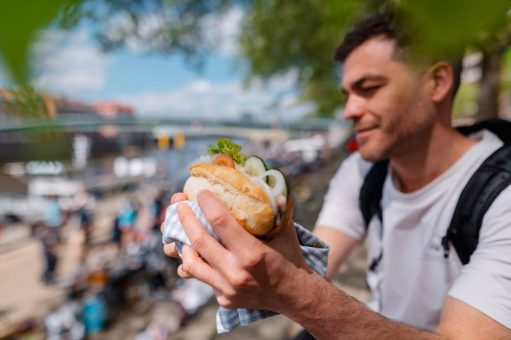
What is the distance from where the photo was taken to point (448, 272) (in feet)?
4.23

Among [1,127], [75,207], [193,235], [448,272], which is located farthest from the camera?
[75,207]

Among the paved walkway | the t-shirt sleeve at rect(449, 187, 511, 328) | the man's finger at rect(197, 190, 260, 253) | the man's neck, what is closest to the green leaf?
the man's finger at rect(197, 190, 260, 253)

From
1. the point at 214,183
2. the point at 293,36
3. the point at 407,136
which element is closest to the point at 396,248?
the point at 407,136

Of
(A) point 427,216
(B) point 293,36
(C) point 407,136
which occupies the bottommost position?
(A) point 427,216

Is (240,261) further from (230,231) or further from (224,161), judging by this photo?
(224,161)

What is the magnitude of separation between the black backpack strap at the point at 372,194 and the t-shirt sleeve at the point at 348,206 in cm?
5

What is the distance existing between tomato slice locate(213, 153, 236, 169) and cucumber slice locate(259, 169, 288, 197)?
79 mm

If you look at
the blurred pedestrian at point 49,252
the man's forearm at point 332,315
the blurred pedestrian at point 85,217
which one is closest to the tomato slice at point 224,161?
the man's forearm at point 332,315

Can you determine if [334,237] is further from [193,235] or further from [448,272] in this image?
[193,235]

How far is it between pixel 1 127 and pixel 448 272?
1391mm

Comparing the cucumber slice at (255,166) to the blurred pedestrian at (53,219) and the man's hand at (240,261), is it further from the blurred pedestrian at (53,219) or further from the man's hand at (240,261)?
the blurred pedestrian at (53,219)

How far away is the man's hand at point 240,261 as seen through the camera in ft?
2.39

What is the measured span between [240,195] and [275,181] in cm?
10

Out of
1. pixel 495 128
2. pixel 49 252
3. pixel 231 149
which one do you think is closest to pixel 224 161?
pixel 231 149
